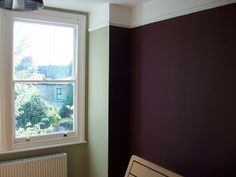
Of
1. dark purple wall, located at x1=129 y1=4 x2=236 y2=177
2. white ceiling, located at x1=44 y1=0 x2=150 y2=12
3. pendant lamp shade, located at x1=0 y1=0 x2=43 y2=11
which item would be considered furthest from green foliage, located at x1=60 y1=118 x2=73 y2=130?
pendant lamp shade, located at x1=0 y1=0 x2=43 y2=11

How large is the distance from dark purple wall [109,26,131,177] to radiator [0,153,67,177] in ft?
2.23

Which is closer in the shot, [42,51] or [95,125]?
[42,51]

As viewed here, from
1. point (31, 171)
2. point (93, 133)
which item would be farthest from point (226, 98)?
point (31, 171)

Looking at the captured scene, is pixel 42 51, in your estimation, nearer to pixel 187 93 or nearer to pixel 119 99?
pixel 119 99

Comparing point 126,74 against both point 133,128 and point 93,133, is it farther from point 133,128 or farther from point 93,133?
point 93,133

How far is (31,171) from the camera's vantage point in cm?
326

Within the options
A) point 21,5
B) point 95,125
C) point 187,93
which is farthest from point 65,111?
point 21,5

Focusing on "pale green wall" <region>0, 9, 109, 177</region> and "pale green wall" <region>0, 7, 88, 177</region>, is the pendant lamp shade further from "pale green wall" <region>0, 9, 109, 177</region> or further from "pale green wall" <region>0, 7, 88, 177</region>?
"pale green wall" <region>0, 7, 88, 177</region>

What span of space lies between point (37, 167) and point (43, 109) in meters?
0.76

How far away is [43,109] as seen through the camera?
11.5 feet

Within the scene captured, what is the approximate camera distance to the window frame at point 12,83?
317 cm

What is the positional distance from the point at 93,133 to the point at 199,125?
63.6 inches

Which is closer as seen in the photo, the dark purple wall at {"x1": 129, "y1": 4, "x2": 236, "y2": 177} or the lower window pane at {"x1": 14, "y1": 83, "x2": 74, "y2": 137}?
the dark purple wall at {"x1": 129, "y1": 4, "x2": 236, "y2": 177}

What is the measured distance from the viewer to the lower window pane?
3.35m
